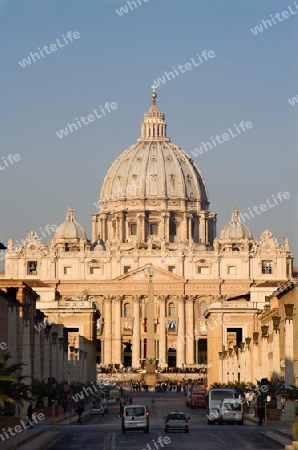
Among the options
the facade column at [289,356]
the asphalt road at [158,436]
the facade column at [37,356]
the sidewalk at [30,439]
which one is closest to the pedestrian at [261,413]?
the asphalt road at [158,436]

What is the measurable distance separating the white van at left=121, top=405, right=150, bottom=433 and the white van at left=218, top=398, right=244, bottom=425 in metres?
9.41

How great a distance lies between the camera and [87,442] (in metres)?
62.6

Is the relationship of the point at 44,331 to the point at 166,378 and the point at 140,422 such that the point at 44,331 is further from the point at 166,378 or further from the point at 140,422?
the point at 166,378

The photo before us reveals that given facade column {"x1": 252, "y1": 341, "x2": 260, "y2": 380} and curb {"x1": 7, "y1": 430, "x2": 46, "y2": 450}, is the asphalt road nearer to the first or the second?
curb {"x1": 7, "y1": 430, "x2": 46, "y2": 450}

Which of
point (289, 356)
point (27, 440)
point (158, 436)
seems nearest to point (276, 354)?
point (289, 356)

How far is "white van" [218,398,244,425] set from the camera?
81.7m

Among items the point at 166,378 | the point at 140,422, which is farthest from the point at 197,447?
the point at 166,378

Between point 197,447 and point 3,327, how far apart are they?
2787 cm

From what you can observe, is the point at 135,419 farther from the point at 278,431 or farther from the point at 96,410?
the point at 96,410

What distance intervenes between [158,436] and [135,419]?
3.77m

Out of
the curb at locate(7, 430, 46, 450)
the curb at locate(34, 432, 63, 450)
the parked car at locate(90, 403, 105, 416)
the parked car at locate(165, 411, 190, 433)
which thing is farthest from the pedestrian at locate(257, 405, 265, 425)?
the parked car at locate(90, 403, 105, 416)

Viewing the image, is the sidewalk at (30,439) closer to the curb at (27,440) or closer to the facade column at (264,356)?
the curb at (27,440)

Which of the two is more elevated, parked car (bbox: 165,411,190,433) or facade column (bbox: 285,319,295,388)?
facade column (bbox: 285,319,295,388)

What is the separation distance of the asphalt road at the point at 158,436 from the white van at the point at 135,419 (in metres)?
0.37
